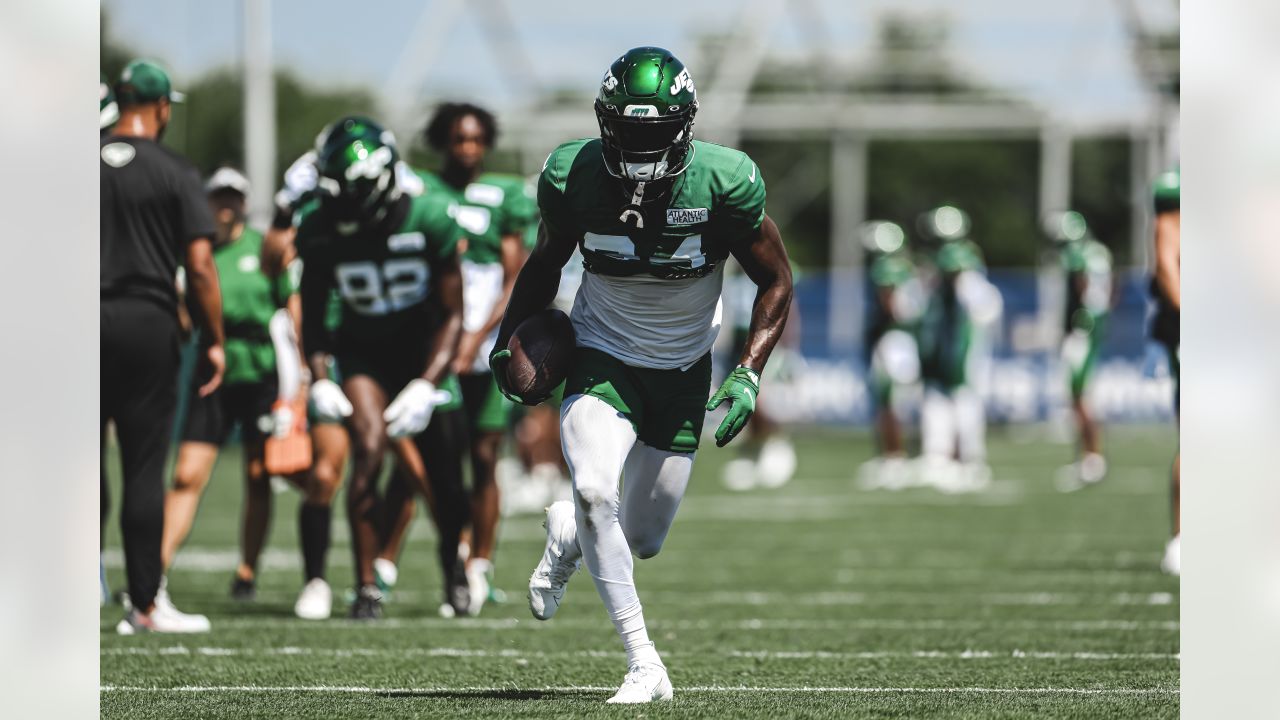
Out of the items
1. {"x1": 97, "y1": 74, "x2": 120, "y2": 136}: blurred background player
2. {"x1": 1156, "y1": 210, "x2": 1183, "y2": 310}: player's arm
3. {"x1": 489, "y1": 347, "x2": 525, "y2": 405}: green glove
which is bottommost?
{"x1": 489, "y1": 347, "x2": 525, "y2": 405}: green glove

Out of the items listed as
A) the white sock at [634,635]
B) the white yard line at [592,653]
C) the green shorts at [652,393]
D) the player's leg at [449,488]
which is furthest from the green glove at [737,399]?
the player's leg at [449,488]

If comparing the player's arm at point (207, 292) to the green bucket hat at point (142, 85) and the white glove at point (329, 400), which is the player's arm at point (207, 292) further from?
the green bucket hat at point (142, 85)

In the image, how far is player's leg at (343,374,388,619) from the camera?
8242 millimetres

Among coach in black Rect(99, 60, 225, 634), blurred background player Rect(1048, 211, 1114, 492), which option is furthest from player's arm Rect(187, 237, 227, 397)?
blurred background player Rect(1048, 211, 1114, 492)

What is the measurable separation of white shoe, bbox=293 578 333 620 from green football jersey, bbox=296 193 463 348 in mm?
1100

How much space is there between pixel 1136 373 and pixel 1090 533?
1616cm

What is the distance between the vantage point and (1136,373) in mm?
28625

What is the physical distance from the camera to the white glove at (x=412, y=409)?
7.98 metres

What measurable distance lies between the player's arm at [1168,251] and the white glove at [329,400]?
3.93 m

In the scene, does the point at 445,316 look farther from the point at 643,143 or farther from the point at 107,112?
the point at 643,143

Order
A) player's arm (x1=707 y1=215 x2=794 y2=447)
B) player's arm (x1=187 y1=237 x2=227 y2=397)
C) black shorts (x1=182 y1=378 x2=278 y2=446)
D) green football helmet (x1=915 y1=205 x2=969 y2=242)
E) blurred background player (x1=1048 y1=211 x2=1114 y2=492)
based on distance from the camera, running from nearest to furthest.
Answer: player's arm (x1=707 y1=215 x2=794 y2=447)
player's arm (x1=187 y1=237 x2=227 y2=397)
black shorts (x1=182 y1=378 x2=278 y2=446)
blurred background player (x1=1048 y1=211 x2=1114 y2=492)
green football helmet (x1=915 y1=205 x2=969 y2=242)

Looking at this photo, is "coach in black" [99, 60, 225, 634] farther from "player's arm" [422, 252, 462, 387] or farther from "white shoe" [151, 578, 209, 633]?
"player's arm" [422, 252, 462, 387]

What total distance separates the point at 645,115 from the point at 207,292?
2.90 m
